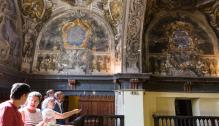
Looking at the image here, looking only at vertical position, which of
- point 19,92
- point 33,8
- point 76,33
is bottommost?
point 19,92

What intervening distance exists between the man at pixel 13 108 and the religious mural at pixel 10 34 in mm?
6842

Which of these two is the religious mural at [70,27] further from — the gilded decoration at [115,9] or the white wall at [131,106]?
the white wall at [131,106]

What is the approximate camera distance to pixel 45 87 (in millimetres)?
9867

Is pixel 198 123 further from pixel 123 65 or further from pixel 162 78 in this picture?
pixel 123 65

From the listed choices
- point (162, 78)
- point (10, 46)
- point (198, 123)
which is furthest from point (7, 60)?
point (198, 123)

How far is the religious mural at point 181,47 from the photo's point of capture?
10.4 meters

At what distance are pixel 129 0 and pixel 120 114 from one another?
475 centimetres

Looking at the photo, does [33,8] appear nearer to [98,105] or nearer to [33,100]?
[98,105]

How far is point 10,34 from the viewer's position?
30.9 feet

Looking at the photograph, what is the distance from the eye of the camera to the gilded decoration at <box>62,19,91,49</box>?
416 inches

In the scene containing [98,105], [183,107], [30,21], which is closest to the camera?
[98,105]

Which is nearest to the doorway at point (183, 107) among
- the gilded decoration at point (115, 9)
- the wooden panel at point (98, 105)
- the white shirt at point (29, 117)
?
the wooden panel at point (98, 105)

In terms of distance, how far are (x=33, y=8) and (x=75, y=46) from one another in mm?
2493

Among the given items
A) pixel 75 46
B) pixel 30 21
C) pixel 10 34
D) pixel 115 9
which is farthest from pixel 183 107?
pixel 10 34
